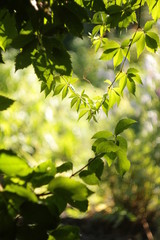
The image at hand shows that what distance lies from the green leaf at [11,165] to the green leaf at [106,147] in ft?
0.98

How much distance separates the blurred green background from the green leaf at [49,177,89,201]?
2122 millimetres

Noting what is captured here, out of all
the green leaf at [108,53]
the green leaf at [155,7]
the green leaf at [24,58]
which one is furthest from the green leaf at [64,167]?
the green leaf at [155,7]

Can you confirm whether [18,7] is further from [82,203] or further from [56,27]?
[82,203]

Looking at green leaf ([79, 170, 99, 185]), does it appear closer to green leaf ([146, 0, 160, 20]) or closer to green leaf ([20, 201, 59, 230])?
green leaf ([20, 201, 59, 230])

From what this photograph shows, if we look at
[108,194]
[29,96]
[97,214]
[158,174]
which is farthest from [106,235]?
[29,96]

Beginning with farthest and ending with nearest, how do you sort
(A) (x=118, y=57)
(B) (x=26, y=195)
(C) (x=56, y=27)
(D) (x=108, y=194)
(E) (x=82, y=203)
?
(D) (x=108, y=194)
(A) (x=118, y=57)
(C) (x=56, y=27)
(E) (x=82, y=203)
(B) (x=26, y=195)

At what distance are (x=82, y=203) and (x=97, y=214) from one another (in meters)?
3.10

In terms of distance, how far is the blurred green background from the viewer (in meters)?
3.62

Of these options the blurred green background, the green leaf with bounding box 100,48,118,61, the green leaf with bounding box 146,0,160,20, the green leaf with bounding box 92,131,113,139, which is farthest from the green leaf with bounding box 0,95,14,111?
the blurred green background

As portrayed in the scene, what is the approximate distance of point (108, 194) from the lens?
13.2ft

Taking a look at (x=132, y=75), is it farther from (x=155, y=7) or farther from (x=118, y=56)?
(x=155, y=7)

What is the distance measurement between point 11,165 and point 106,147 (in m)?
A: 0.32

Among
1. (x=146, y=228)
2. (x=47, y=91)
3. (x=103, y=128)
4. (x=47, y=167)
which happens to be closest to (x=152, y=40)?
(x=47, y=91)

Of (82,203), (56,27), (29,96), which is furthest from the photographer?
(29,96)
